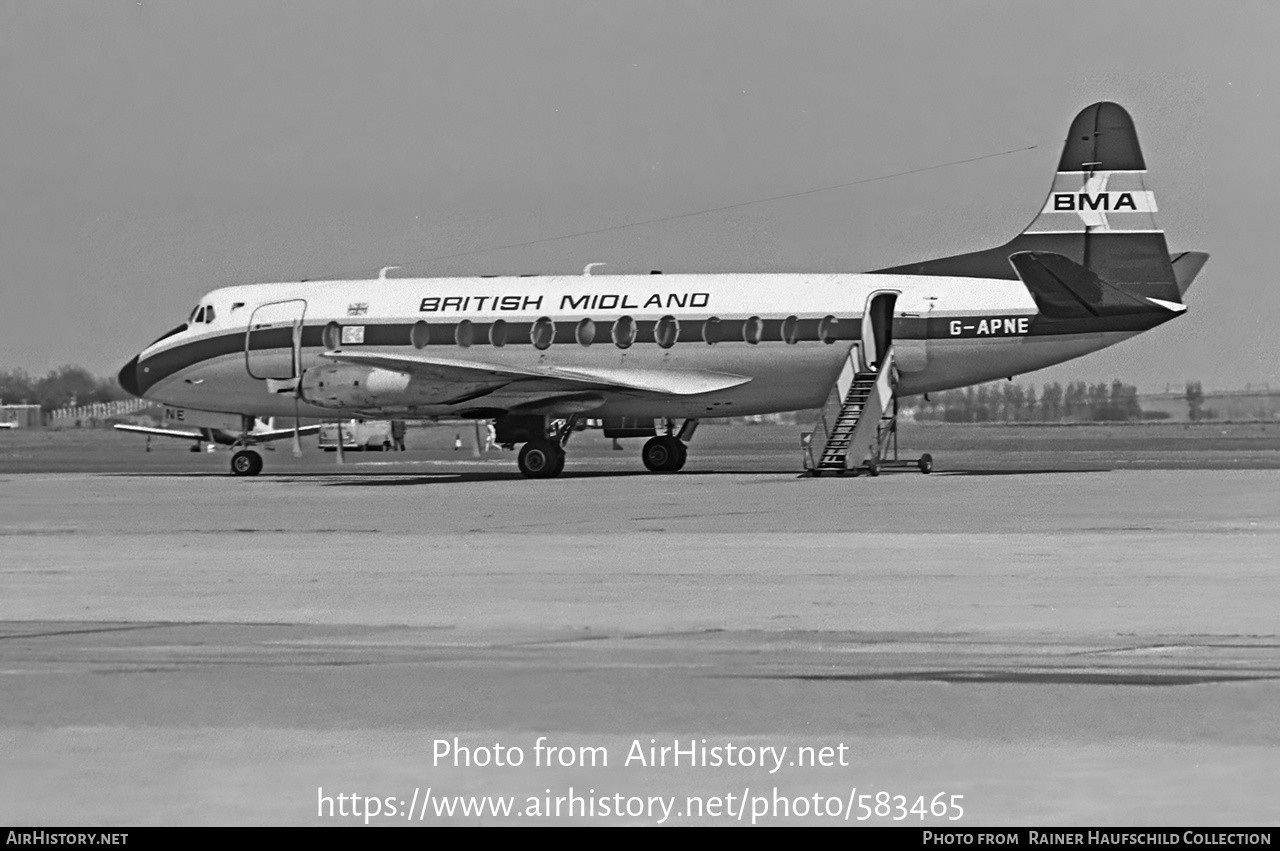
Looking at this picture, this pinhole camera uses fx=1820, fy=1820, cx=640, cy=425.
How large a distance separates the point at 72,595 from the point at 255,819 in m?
9.48

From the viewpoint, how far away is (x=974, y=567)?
59.3ft

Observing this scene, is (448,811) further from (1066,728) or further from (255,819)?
(1066,728)

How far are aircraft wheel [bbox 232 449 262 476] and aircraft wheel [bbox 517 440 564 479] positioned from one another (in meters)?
8.53

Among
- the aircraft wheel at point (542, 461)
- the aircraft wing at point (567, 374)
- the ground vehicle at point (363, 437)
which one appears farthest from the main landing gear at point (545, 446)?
the ground vehicle at point (363, 437)

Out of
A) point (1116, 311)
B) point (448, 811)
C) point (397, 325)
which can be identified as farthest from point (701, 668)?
point (397, 325)

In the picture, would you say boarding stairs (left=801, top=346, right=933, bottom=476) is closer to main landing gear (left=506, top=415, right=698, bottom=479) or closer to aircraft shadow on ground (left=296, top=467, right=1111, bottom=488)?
aircraft shadow on ground (left=296, top=467, right=1111, bottom=488)

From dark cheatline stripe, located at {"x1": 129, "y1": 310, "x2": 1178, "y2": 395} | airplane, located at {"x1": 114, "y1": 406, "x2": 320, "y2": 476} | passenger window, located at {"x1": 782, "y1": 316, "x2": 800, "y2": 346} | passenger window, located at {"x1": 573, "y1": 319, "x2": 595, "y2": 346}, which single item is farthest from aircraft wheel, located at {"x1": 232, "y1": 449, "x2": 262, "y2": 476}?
passenger window, located at {"x1": 782, "y1": 316, "x2": 800, "y2": 346}

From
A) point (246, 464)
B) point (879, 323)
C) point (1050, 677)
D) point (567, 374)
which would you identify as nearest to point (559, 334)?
point (567, 374)

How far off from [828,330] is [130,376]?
735 inches

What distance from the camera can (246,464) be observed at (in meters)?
46.2

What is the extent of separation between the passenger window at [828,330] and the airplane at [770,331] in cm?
3

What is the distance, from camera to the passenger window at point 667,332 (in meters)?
41.3

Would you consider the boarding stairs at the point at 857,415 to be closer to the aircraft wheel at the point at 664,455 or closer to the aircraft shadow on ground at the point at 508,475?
the aircraft shadow on ground at the point at 508,475

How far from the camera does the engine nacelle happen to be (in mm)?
40750
